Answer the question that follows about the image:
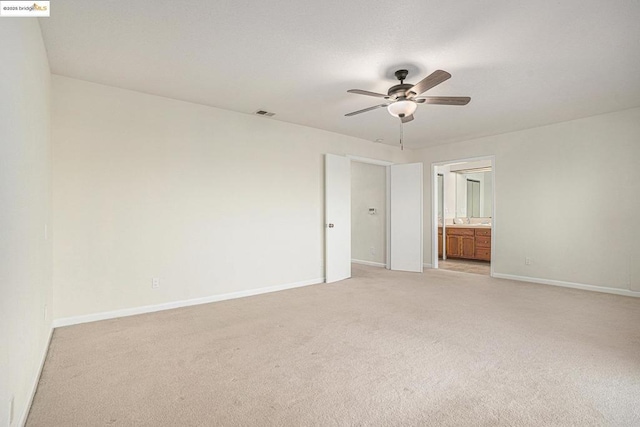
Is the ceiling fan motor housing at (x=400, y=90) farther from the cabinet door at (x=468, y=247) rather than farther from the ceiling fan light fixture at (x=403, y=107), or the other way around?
the cabinet door at (x=468, y=247)

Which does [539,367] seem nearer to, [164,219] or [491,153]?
[164,219]

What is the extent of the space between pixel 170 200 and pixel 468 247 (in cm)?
663

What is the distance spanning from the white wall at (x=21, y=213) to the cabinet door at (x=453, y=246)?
25.4ft

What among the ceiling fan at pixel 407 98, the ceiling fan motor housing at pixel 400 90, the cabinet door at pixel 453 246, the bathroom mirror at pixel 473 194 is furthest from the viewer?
the bathroom mirror at pixel 473 194

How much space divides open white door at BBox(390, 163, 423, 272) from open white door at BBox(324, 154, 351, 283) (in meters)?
1.31

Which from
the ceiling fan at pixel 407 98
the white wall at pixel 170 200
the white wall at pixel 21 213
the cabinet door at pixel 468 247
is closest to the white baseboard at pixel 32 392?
the white wall at pixel 21 213

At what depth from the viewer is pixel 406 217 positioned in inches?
260

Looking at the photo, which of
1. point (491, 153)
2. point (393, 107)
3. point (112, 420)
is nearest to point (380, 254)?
point (491, 153)

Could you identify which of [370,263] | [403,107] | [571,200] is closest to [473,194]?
[370,263]

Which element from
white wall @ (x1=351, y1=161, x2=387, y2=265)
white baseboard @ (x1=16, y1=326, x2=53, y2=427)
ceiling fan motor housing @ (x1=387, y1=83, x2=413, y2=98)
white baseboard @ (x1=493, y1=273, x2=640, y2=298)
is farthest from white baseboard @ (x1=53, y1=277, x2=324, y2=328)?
white baseboard @ (x1=493, y1=273, x2=640, y2=298)

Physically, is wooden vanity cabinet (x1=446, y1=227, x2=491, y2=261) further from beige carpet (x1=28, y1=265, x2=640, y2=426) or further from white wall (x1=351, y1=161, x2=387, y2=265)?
beige carpet (x1=28, y1=265, x2=640, y2=426)

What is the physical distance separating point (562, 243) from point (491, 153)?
185cm

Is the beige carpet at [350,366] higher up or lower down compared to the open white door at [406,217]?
lower down

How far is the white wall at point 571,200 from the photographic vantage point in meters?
4.61
